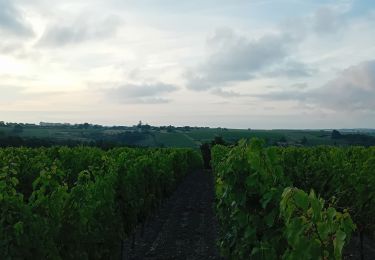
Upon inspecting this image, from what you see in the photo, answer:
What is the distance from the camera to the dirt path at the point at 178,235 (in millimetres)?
13664

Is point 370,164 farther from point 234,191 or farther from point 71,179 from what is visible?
point 71,179

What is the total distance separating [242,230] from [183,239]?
9504mm

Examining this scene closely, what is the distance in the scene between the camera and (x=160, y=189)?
2020cm

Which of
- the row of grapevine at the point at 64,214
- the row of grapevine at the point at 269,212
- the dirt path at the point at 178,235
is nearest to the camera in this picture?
the row of grapevine at the point at 269,212

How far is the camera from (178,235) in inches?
647

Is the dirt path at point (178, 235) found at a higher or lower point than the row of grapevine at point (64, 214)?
lower

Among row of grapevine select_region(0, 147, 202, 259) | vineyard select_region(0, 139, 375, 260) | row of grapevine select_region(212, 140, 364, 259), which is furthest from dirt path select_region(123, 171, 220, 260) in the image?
row of grapevine select_region(212, 140, 364, 259)

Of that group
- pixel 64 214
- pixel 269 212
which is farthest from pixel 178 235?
pixel 269 212

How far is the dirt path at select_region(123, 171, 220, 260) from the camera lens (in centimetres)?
1366

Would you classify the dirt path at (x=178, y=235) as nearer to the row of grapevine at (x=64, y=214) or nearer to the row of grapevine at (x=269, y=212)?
the row of grapevine at (x=64, y=214)

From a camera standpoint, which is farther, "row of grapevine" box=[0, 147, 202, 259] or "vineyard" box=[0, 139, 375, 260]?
"row of grapevine" box=[0, 147, 202, 259]

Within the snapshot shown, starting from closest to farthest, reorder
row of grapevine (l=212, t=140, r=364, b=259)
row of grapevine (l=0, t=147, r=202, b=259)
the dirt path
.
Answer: row of grapevine (l=212, t=140, r=364, b=259) → row of grapevine (l=0, t=147, r=202, b=259) → the dirt path

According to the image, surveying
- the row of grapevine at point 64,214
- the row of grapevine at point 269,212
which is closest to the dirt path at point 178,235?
the row of grapevine at point 64,214

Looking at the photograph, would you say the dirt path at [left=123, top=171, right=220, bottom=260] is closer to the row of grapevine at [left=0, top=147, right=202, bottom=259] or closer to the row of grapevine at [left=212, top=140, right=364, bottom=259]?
the row of grapevine at [left=0, top=147, right=202, bottom=259]
